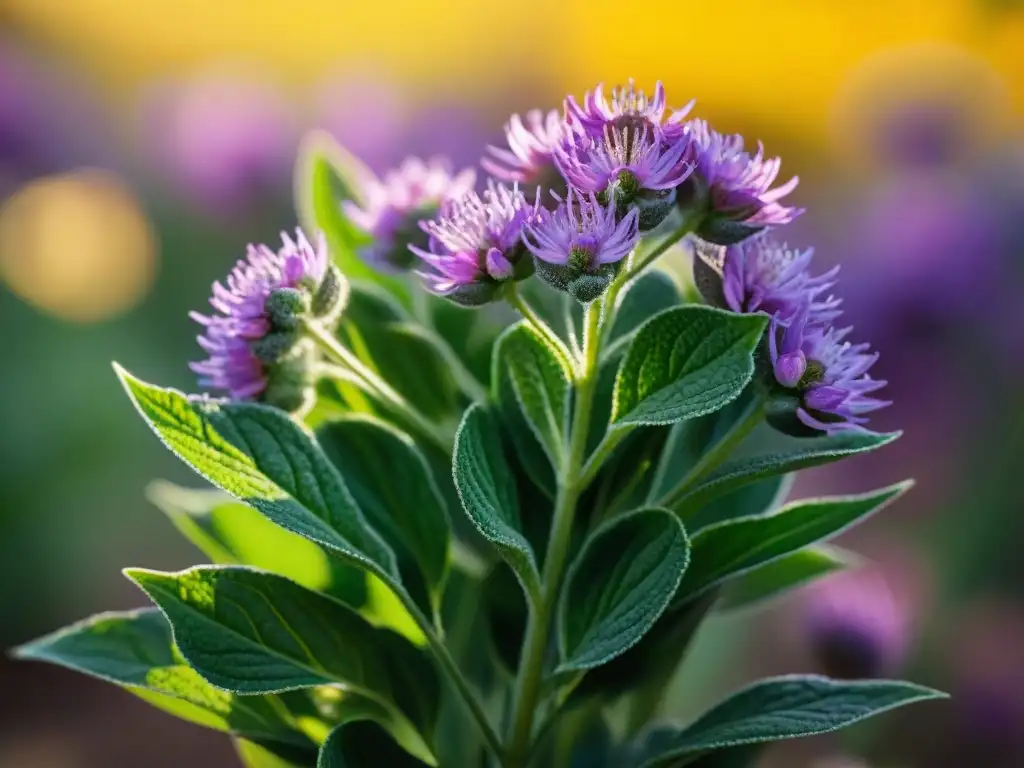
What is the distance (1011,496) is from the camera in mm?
1606

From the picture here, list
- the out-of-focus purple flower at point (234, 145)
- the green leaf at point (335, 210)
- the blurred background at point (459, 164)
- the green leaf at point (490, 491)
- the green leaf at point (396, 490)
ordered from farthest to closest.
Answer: the out-of-focus purple flower at point (234, 145)
the blurred background at point (459, 164)
the green leaf at point (335, 210)
the green leaf at point (396, 490)
the green leaf at point (490, 491)

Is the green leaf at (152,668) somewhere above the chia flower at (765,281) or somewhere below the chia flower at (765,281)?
below

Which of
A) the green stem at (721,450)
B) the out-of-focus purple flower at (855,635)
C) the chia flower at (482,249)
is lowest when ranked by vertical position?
the out-of-focus purple flower at (855,635)

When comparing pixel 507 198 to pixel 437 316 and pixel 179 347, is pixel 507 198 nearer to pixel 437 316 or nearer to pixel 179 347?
pixel 437 316

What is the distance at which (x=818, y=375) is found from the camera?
46 cm

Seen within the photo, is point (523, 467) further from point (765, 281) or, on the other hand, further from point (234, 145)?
point (234, 145)

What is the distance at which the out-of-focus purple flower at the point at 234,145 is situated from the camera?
2156 mm

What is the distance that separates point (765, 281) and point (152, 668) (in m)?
0.31

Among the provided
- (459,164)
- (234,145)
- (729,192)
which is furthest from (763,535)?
(234,145)

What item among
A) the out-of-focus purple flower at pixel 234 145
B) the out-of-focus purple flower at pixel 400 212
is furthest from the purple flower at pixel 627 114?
the out-of-focus purple flower at pixel 234 145

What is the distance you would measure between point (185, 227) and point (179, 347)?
13.7 inches

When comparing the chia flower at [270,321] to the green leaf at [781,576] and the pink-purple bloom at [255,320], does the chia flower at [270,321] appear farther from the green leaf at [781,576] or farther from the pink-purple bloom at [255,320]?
the green leaf at [781,576]

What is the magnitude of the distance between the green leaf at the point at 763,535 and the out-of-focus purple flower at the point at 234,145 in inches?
70.2

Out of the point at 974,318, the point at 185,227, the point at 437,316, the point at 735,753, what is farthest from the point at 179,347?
the point at 735,753
